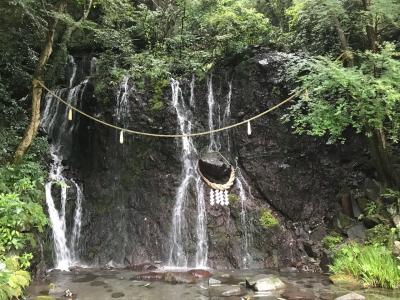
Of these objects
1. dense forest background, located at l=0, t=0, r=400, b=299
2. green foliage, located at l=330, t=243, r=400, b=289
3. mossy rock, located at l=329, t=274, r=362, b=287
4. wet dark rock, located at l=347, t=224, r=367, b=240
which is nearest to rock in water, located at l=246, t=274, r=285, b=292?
mossy rock, located at l=329, t=274, r=362, b=287

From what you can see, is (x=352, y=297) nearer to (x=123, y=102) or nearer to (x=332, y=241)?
(x=332, y=241)

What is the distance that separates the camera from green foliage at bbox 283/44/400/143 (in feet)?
27.9

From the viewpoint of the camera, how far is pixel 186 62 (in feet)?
46.9

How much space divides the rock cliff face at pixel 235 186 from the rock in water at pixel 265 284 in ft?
6.54

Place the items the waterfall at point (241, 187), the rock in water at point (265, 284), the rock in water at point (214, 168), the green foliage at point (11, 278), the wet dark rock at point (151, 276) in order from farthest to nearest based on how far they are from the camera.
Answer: the rock in water at point (214, 168) → the waterfall at point (241, 187) → the wet dark rock at point (151, 276) → the rock in water at point (265, 284) → the green foliage at point (11, 278)

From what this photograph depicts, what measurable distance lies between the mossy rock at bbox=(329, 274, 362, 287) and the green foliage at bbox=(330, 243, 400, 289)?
8 centimetres

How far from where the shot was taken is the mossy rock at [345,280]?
27.7 ft

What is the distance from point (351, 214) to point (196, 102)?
20.2ft

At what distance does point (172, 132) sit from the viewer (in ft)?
41.8

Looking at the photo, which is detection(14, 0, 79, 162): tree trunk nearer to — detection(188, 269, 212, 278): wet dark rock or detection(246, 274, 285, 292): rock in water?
detection(188, 269, 212, 278): wet dark rock

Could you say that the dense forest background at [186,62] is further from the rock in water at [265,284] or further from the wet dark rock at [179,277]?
the wet dark rock at [179,277]

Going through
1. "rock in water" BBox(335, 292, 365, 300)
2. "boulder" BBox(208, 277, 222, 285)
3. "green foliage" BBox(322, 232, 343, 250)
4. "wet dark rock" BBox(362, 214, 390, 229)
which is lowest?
"rock in water" BBox(335, 292, 365, 300)

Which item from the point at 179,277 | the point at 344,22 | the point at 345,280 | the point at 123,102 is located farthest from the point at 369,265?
the point at 123,102

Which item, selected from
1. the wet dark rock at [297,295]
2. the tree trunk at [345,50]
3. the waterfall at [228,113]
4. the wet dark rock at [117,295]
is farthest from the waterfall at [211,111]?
the wet dark rock at [117,295]
